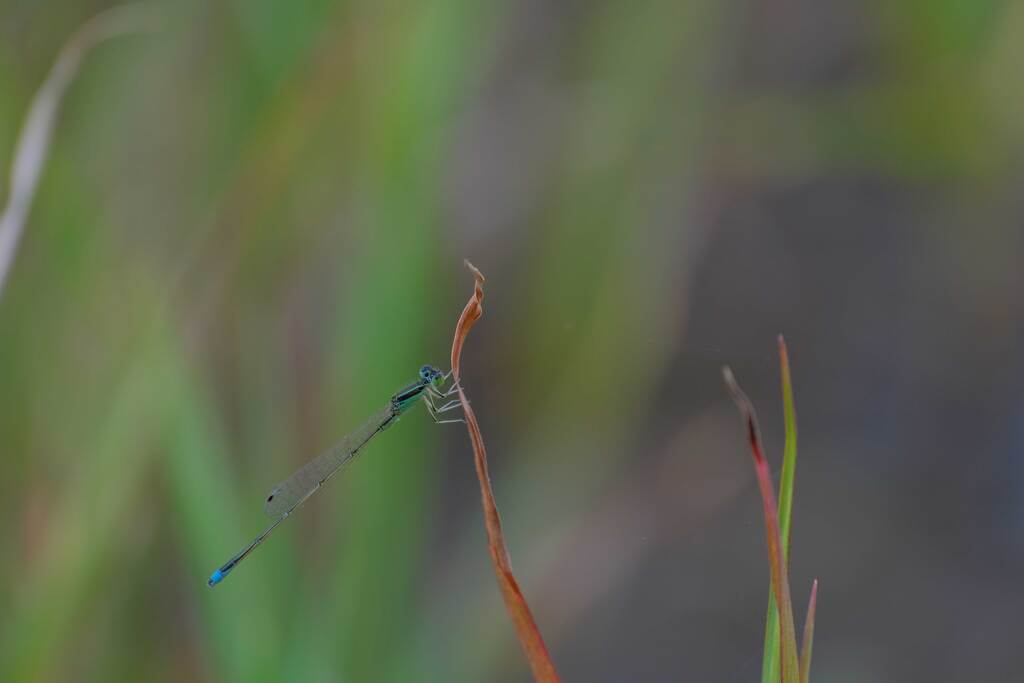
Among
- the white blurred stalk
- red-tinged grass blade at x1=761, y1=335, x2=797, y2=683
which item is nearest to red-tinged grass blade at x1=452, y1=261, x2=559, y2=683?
red-tinged grass blade at x1=761, y1=335, x2=797, y2=683

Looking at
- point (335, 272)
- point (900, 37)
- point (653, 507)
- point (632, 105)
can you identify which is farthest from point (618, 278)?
point (900, 37)

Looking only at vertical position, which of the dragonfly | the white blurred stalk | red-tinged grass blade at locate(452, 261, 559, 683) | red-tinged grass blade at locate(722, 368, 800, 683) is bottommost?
red-tinged grass blade at locate(722, 368, 800, 683)

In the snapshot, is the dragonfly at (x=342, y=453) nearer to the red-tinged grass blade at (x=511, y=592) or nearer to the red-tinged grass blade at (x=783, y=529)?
the red-tinged grass blade at (x=511, y=592)

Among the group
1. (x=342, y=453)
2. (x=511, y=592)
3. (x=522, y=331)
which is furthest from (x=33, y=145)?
(x=522, y=331)

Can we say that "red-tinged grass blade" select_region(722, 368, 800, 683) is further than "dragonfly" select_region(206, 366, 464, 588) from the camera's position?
No

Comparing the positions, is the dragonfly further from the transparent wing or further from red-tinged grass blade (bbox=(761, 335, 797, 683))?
red-tinged grass blade (bbox=(761, 335, 797, 683))

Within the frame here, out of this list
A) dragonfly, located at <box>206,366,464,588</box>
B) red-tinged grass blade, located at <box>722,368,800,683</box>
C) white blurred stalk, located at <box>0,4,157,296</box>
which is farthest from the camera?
dragonfly, located at <box>206,366,464,588</box>

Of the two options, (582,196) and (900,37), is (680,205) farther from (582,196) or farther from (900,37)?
(900,37)
